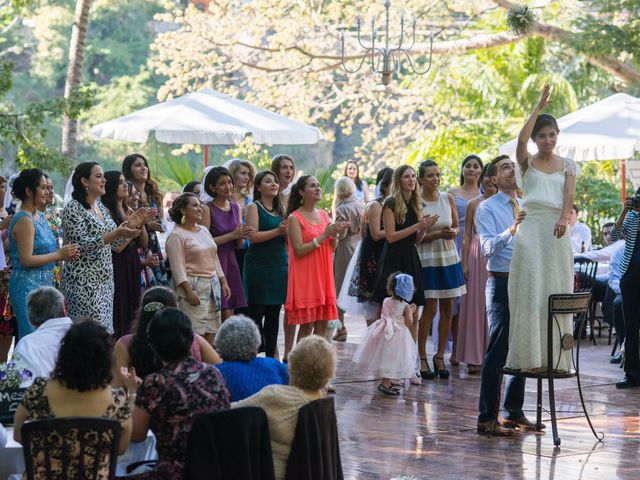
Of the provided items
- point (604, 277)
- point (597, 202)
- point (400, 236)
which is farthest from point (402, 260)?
point (597, 202)

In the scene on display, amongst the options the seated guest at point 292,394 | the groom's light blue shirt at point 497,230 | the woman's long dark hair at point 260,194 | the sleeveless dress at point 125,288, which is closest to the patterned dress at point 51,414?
the seated guest at point 292,394

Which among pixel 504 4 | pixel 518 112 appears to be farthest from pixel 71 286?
pixel 518 112

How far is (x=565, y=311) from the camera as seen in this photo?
→ 697 cm

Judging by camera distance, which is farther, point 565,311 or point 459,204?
point 459,204

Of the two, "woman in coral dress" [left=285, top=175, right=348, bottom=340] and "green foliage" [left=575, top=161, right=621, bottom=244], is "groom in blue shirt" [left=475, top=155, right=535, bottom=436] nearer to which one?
"woman in coral dress" [left=285, top=175, right=348, bottom=340]

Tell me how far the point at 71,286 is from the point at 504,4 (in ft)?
46.2

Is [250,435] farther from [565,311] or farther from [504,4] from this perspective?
[504,4]

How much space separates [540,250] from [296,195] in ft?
9.36

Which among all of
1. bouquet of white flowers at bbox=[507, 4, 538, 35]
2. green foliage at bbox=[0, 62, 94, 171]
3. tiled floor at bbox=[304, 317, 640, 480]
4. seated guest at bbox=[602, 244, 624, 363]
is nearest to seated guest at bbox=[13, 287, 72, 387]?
tiled floor at bbox=[304, 317, 640, 480]

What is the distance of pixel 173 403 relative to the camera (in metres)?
4.58

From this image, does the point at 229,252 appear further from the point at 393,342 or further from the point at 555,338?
the point at 555,338

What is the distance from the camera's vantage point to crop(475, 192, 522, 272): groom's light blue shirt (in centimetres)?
747

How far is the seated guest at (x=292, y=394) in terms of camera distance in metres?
4.77

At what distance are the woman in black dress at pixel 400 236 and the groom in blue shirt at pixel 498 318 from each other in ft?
5.67
